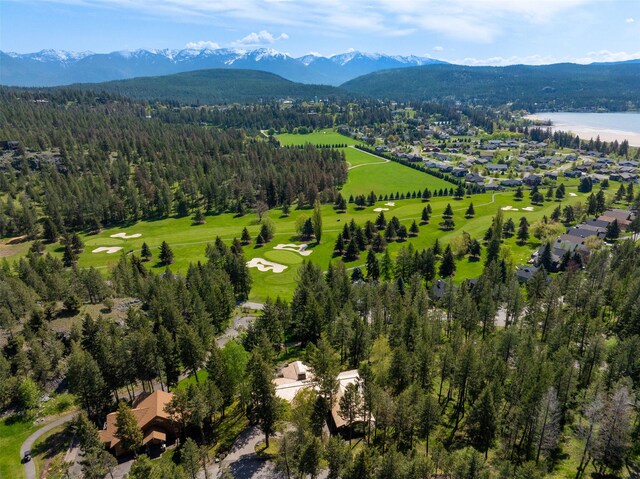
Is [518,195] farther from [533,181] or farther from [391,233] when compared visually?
[391,233]

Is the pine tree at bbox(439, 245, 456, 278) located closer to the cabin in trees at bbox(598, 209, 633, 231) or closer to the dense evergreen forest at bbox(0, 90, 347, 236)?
the cabin in trees at bbox(598, 209, 633, 231)

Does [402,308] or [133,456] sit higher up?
[402,308]

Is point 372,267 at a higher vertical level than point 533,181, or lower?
lower

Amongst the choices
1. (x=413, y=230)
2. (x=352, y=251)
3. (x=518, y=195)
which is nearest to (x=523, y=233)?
(x=413, y=230)

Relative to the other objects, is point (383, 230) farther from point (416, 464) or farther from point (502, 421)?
point (416, 464)

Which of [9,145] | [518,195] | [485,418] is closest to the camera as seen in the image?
[485,418]

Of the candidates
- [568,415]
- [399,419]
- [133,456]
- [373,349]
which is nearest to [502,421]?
[568,415]
